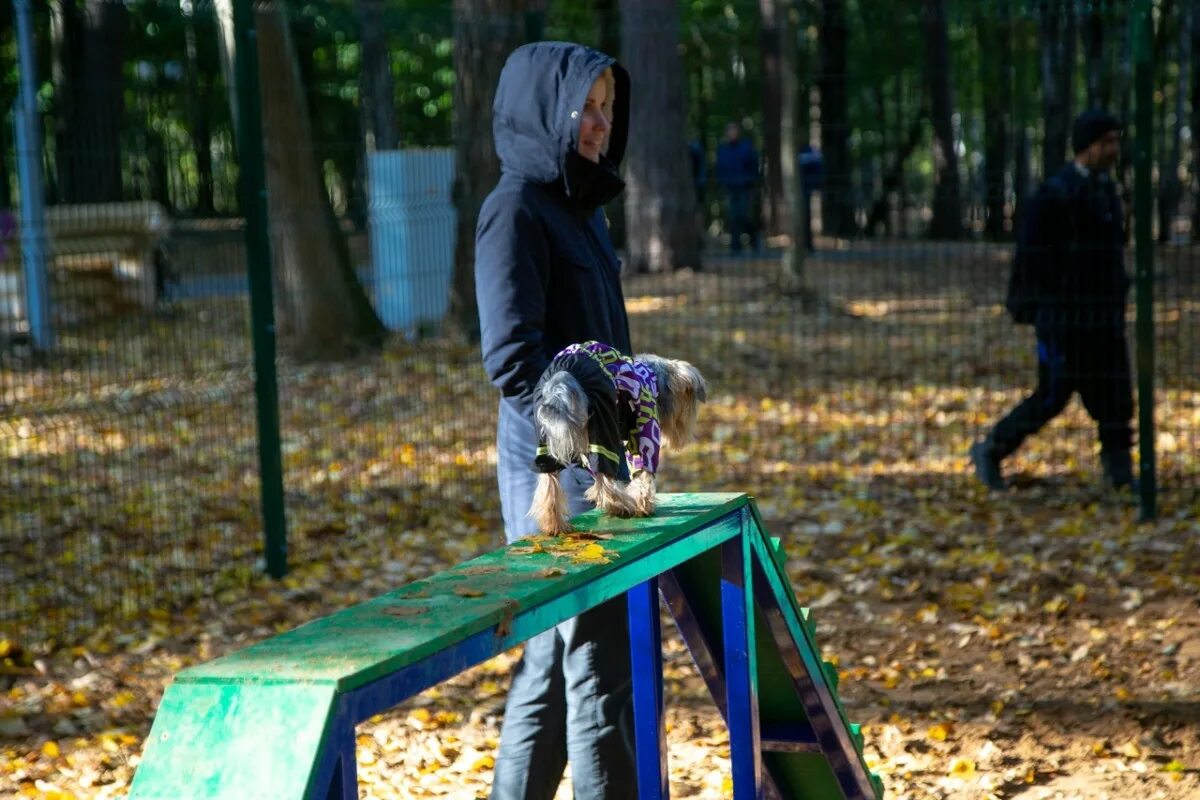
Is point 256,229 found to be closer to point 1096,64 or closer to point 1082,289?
point 1082,289

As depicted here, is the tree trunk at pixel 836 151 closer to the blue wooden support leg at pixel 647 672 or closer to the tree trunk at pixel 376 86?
the tree trunk at pixel 376 86

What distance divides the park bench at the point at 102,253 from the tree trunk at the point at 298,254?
2343 mm

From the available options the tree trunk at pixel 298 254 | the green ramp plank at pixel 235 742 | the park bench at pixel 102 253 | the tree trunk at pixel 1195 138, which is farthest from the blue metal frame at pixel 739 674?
the tree trunk at pixel 298 254

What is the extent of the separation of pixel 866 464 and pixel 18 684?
5.34 metres

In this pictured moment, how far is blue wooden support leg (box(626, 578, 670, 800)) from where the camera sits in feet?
11.5

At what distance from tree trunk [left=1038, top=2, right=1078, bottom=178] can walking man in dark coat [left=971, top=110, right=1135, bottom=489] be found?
61 centimetres

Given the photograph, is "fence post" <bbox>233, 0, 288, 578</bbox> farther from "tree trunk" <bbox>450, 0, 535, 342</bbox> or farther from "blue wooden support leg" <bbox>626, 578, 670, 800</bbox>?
"blue wooden support leg" <bbox>626, 578, 670, 800</bbox>

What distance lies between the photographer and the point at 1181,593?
6.29 meters

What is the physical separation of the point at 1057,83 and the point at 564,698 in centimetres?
650

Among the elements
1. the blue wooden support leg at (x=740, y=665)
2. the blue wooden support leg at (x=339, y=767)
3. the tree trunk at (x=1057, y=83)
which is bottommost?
the blue wooden support leg at (x=740, y=665)

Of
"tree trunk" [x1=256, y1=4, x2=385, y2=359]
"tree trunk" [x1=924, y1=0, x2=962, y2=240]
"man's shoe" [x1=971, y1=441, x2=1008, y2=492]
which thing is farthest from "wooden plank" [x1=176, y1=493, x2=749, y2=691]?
"tree trunk" [x1=256, y1=4, x2=385, y2=359]

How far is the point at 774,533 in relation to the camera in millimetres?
7598

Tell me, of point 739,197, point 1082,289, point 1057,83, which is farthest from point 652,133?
point 1082,289

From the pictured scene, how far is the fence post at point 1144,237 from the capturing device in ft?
23.0
